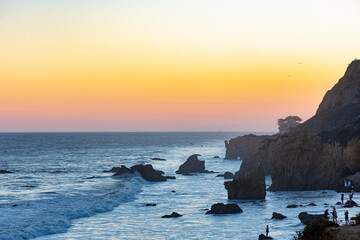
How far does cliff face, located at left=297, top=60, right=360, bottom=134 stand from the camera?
12531 cm

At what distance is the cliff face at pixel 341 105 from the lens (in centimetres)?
12531

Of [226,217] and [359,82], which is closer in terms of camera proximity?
[226,217]

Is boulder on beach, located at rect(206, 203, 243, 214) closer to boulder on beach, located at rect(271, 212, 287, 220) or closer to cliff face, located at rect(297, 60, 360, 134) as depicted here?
boulder on beach, located at rect(271, 212, 287, 220)

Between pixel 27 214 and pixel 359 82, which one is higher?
pixel 359 82

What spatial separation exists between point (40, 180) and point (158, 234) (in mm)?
57932

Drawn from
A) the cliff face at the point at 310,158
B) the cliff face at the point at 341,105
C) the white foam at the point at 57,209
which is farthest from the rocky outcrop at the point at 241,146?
the white foam at the point at 57,209

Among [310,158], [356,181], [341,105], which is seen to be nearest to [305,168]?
[310,158]

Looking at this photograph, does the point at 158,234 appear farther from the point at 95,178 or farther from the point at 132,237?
the point at 95,178

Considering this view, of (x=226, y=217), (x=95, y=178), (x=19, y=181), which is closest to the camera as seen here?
(x=226, y=217)

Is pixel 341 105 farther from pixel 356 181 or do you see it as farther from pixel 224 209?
pixel 224 209

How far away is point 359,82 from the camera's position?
127 metres

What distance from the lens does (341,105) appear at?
130 meters

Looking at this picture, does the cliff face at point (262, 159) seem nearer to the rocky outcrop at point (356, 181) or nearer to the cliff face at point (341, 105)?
the cliff face at point (341, 105)

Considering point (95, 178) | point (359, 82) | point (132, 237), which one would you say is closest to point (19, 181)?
point (95, 178)
